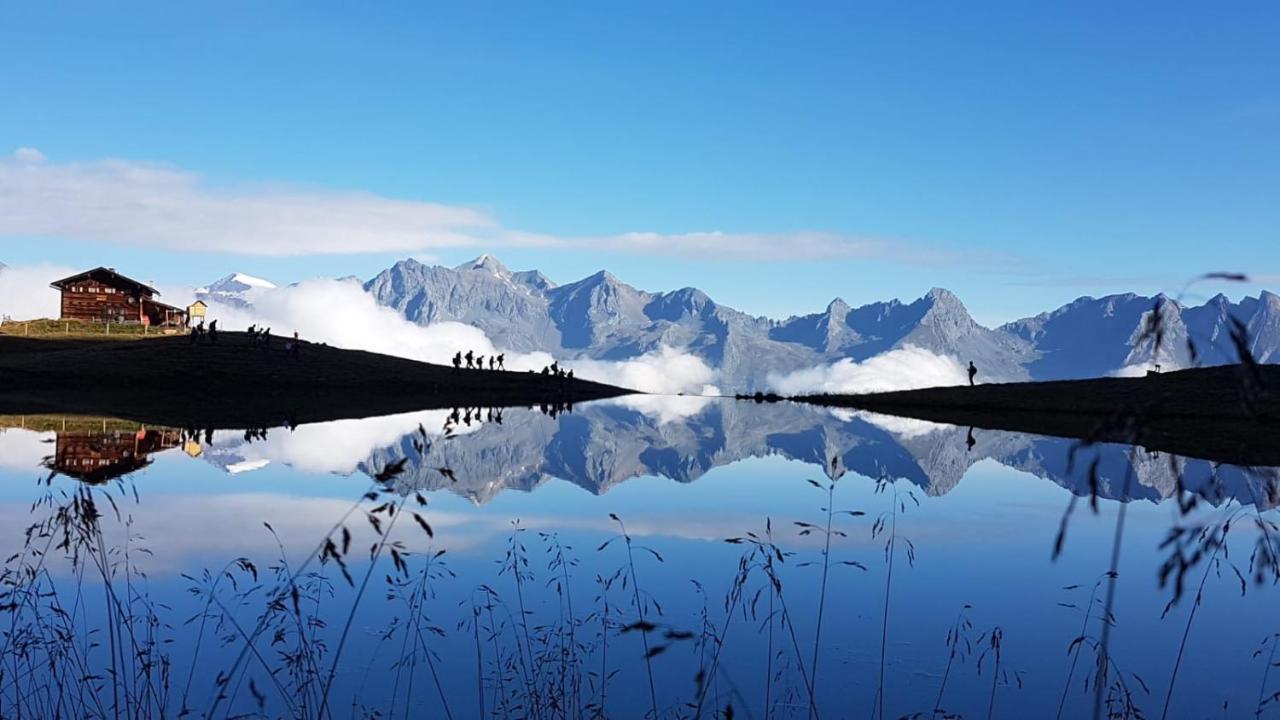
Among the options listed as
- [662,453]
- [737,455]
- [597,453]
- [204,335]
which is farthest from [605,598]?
[204,335]

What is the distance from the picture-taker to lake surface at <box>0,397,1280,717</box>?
37.5 feet

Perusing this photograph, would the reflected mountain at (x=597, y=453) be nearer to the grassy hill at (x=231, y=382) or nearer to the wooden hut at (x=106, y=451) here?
the wooden hut at (x=106, y=451)

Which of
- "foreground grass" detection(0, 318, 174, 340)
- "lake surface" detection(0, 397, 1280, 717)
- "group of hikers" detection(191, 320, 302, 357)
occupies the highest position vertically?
"foreground grass" detection(0, 318, 174, 340)

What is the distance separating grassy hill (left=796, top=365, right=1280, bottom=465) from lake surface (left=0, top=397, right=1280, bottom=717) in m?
17.1

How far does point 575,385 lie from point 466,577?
10863 centimetres

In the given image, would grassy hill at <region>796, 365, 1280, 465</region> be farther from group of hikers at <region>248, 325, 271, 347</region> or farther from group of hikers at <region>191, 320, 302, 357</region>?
group of hikers at <region>248, 325, 271, 347</region>

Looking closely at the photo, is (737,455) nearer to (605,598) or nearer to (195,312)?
(605,598)

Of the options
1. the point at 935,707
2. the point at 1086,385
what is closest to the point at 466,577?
the point at 935,707

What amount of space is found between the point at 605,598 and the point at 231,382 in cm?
8771

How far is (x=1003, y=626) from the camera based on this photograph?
15.7 m

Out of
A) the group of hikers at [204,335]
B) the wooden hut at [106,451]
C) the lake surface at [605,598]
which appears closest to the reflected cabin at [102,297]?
the group of hikers at [204,335]

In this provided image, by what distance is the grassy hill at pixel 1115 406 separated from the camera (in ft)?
168

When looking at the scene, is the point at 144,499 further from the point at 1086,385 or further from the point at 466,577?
the point at 1086,385

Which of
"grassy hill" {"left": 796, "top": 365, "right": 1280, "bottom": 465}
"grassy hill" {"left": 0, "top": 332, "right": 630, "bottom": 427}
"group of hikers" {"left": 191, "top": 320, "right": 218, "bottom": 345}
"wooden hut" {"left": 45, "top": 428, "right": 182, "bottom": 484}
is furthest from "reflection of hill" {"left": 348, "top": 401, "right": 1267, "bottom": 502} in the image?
"group of hikers" {"left": 191, "top": 320, "right": 218, "bottom": 345}
